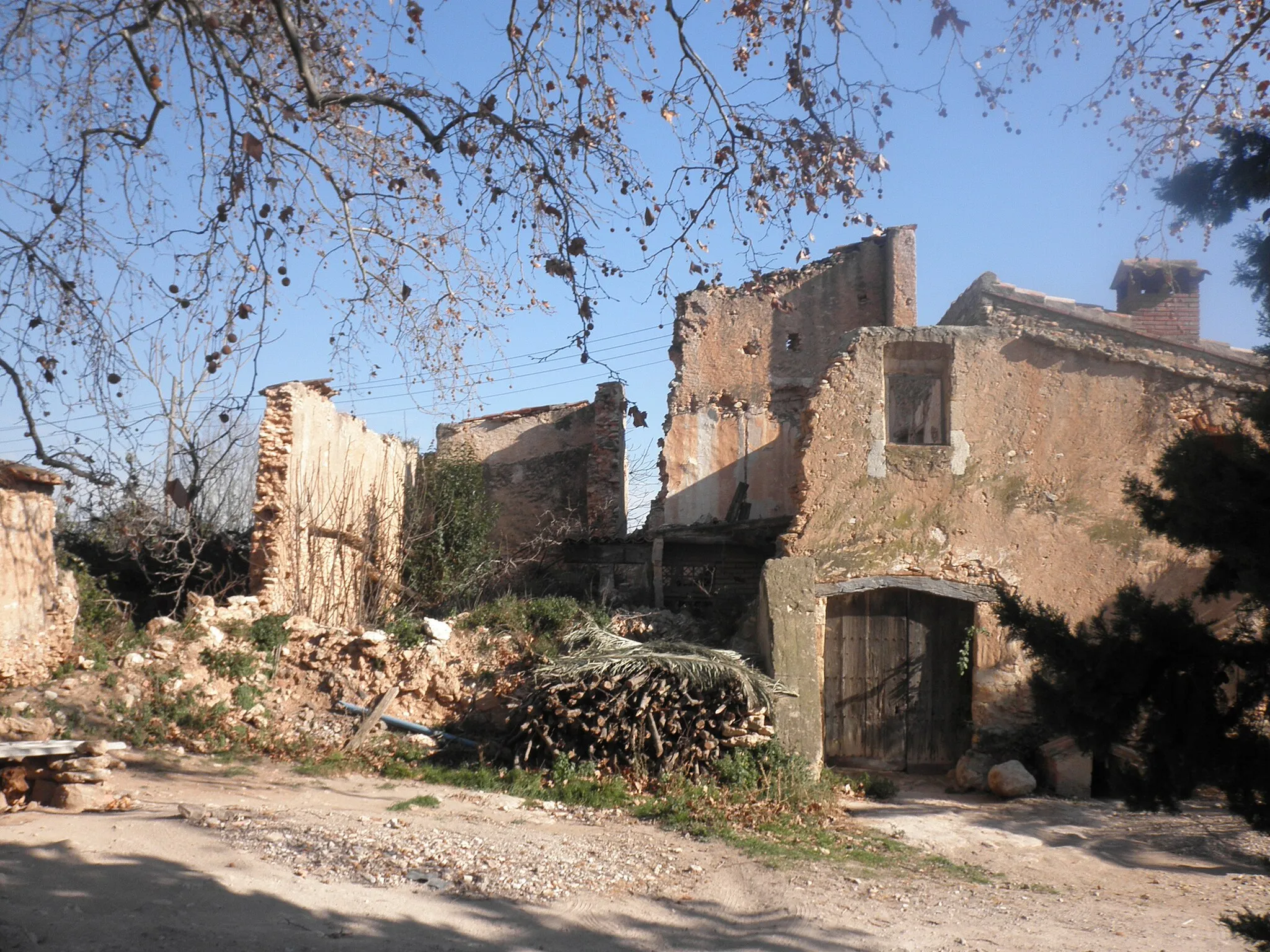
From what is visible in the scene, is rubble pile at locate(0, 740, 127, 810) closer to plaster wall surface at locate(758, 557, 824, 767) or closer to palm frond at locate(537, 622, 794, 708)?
palm frond at locate(537, 622, 794, 708)

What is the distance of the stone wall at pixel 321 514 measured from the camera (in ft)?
41.4

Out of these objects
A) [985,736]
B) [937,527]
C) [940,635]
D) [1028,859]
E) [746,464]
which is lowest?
[1028,859]

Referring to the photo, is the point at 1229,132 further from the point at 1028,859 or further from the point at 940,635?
the point at 940,635

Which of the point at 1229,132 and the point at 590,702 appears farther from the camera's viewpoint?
the point at 590,702

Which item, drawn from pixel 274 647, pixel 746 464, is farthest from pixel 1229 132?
pixel 746 464

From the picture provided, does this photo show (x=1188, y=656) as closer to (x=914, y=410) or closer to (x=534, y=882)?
(x=534, y=882)

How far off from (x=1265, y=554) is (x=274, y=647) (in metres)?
10.0

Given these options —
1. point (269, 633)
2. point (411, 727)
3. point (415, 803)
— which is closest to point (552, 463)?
point (269, 633)

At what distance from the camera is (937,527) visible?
1101 cm

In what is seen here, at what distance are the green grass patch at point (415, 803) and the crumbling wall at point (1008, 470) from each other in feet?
15.0

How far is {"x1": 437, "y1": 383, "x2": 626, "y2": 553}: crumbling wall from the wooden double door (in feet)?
23.0

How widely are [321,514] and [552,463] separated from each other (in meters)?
5.88

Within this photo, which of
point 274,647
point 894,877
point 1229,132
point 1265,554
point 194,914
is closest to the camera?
point 1265,554

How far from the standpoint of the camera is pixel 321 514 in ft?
44.0
